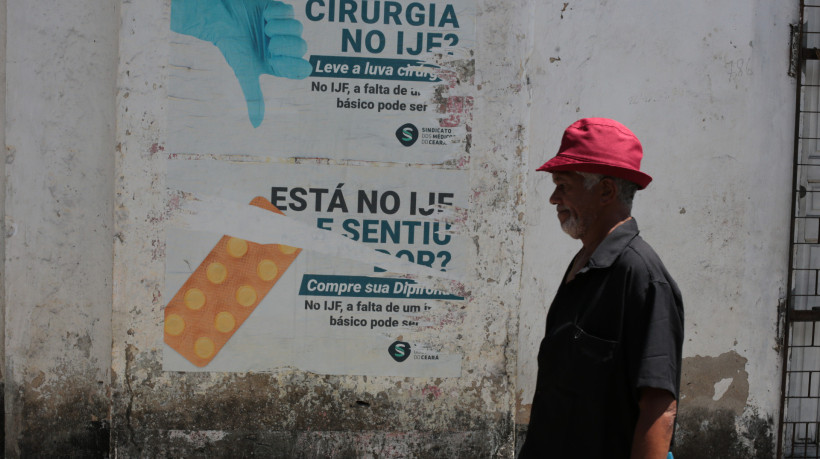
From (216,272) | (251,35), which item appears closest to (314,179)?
(216,272)

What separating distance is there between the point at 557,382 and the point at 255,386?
2.25 meters

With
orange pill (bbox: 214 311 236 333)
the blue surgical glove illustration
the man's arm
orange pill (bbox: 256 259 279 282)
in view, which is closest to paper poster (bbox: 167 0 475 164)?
the blue surgical glove illustration

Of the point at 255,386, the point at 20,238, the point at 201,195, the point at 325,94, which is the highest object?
the point at 325,94

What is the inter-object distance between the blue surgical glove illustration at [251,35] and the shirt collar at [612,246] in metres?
2.25

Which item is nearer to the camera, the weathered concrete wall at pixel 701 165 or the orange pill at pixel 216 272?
the orange pill at pixel 216 272

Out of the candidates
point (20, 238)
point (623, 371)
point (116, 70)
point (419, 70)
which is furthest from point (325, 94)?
point (623, 371)

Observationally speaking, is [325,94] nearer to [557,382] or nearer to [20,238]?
[20,238]

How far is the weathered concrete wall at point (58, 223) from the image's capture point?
392 centimetres

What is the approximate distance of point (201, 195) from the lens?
12.7 feet

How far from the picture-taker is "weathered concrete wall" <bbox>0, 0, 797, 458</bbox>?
12.8 feet

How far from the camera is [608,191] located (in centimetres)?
218

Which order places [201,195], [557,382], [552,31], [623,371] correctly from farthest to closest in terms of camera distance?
[552,31] < [201,195] < [557,382] < [623,371]

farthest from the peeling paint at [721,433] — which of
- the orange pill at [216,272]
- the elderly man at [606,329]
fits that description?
the orange pill at [216,272]

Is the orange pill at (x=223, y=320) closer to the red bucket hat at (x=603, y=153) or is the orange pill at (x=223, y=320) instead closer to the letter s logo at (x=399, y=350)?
the letter s logo at (x=399, y=350)
